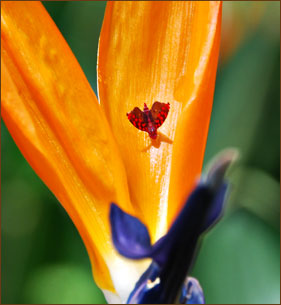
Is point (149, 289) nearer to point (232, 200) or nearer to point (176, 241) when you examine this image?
point (176, 241)

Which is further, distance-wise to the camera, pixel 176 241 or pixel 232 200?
pixel 232 200

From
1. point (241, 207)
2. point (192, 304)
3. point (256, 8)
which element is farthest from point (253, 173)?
point (192, 304)

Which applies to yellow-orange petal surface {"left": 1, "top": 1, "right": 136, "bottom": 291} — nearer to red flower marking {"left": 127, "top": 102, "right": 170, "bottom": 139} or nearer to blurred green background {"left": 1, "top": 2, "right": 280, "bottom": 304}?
red flower marking {"left": 127, "top": 102, "right": 170, "bottom": 139}

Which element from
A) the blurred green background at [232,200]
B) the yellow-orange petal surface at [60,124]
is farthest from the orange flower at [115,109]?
the blurred green background at [232,200]

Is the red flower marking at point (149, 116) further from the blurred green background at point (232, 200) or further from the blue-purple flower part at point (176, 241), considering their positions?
the blurred green background at point (232, 200)

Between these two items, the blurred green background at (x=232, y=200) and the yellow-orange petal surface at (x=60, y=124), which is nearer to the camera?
the yellow-orange petal surface at (x=60, y=124)

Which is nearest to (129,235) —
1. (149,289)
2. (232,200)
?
(149,289)
